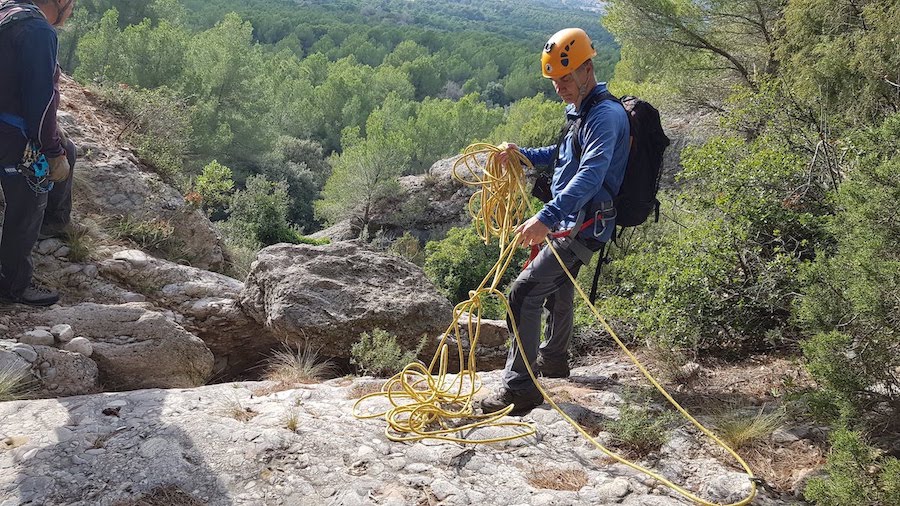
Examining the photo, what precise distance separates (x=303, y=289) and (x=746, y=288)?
348 centimetres

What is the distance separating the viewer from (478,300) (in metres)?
3.56

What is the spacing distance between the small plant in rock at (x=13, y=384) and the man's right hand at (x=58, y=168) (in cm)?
129

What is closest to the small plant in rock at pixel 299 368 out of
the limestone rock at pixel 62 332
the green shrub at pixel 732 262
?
the limestone rock at pixel 62 332

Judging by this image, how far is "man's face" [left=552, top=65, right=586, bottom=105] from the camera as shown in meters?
3.24

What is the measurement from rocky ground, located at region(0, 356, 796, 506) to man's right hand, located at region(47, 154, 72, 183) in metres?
1.58

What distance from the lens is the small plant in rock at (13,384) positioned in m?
3.38

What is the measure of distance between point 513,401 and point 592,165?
1.41 metres

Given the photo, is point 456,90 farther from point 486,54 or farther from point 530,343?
point 530,343

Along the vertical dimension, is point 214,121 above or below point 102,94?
below

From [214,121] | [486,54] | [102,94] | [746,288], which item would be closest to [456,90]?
[486,54]

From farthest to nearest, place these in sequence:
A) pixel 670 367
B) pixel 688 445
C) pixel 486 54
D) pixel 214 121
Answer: pixel 486 54 < pixel 214 121 < pixel 670 367 < pixel 688 445

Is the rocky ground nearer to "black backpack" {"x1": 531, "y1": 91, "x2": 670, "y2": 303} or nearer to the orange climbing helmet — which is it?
"black backpack" {"x1": 531, "y1": 91, "x2": 670, "y2": 303}

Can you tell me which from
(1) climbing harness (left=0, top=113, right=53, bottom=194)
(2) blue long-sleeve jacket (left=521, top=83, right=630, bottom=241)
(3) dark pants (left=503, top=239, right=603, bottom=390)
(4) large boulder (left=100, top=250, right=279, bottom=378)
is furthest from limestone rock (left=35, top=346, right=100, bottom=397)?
(2) blue long-sleeve jacket (left=521, top=83, right=630, bottom=241)

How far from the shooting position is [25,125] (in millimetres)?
3773
